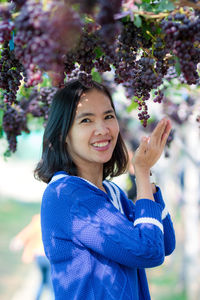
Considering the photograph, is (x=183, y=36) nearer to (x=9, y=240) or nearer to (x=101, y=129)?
(x=101, y=129)

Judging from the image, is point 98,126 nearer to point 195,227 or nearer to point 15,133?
point 15,133

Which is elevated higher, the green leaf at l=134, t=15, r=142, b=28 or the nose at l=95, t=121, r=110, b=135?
the green leaf at l=134, t=15, r=142, b=28

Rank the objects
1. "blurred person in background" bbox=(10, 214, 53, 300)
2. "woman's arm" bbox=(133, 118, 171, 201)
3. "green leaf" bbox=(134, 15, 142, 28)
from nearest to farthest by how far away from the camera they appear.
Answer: "green leaf" bbox=(134, 15, 142, 28)
"woman's arm" bbox=(133, 118, 171, 201)
"blurred person in background" bbox=(10, 214, 53, 300)

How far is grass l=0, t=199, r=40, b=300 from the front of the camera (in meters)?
8.80

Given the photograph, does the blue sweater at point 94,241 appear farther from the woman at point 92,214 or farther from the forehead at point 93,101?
the forehead at point 93,101

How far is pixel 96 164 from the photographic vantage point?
217 cm

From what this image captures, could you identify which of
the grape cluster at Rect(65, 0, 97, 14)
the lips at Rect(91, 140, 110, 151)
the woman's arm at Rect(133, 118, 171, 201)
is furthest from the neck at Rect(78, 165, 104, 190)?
the grape cluster at Rect(65, 0, 97, 14)

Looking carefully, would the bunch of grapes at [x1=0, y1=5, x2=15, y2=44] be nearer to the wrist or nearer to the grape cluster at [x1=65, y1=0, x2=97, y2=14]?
the grape cluster at [x1=65, y1=0, x2=97, y2=14]

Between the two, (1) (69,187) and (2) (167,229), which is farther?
(2) (167,229)

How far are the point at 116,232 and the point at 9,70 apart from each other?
2.52 ft

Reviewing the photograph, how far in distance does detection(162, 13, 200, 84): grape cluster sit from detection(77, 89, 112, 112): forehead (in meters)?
0.78

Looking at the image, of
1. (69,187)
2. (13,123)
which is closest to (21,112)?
(13,123)

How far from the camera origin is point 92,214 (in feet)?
5.68

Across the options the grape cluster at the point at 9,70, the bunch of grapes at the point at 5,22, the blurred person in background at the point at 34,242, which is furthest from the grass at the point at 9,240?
the bunch of grapes at the point at 5,22
